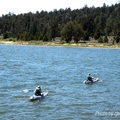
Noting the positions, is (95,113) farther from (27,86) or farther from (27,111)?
(27,86)

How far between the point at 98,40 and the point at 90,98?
15977 cm

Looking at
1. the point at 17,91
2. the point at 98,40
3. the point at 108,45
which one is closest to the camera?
the point at 17,91

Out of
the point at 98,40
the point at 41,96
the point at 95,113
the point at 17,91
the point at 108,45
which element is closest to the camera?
the point at 95,113

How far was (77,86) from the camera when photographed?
43688 millimetres

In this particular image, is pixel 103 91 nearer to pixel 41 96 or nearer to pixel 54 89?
pixel 54 89

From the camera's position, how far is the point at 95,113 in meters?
28.2

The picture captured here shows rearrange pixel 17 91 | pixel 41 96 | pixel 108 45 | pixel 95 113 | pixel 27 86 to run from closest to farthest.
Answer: pixel 95 113, pixel 41 96, pixel 17 91, pixel 27 86, pixel 108 45

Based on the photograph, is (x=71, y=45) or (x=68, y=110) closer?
(x=68, y=110)

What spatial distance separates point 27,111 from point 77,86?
15.8 metres

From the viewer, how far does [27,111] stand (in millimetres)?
28625

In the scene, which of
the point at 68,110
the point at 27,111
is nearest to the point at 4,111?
the point at 27,111

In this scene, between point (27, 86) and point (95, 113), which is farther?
point (27, 86)

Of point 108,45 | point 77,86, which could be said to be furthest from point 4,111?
point 108,45

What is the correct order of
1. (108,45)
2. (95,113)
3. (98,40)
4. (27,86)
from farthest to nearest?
(98,40) → (108,45) → (27,86) → (95,113)
